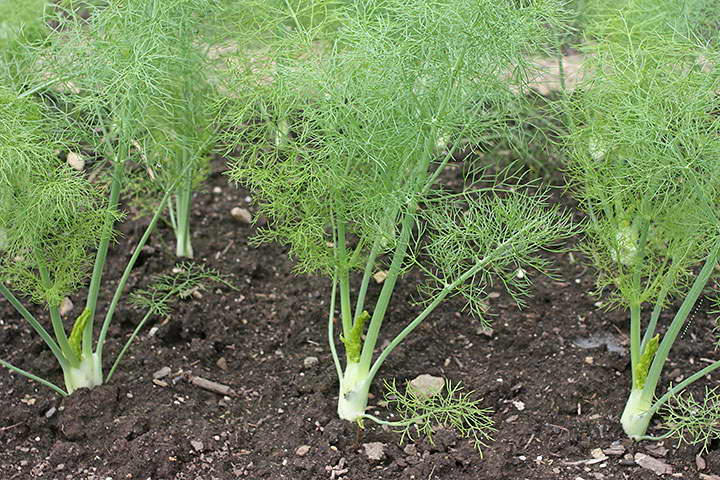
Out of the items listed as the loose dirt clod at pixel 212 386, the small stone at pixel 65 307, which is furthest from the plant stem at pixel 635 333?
the small stone at pixel 65 307

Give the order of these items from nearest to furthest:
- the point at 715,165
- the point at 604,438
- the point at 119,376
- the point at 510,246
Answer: the point at 715,165
the point at 510,246
the point at 604,438
the point at 119,376

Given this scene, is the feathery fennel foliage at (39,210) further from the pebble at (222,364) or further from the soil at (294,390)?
the pebble at (222,364)

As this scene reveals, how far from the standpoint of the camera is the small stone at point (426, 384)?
10.2 ft

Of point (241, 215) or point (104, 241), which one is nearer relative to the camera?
point (104, 241)

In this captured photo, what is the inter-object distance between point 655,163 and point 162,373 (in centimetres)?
176

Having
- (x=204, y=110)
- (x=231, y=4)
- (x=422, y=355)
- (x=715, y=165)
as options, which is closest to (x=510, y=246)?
(x=715, y=165)

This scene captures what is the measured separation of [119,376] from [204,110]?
0.95 metres

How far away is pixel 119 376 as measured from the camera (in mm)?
3158

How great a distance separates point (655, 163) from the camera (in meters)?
2.58

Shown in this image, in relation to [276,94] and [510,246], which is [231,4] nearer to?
[276,94]

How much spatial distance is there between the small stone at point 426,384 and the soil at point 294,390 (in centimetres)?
7

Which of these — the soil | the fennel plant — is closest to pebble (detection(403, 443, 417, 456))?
the soil

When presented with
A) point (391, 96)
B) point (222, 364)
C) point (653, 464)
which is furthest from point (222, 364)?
point (653, 464)

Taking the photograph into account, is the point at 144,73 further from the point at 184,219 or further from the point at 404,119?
the point at 184,219
